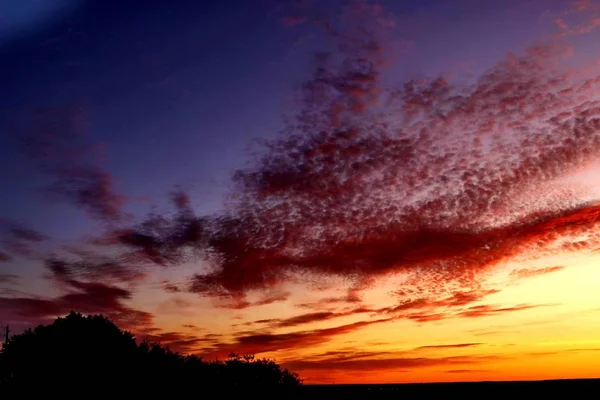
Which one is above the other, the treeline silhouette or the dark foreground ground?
the treeline silhouette

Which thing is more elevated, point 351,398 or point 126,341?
point 126,341

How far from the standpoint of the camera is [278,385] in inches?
2650

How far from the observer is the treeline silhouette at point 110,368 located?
176 ft

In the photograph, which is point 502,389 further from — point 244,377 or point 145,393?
point 145,393

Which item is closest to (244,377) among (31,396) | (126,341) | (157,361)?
(157,361)

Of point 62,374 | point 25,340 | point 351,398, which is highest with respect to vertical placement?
point 25,340

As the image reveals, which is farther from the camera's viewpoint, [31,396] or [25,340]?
[25,340]

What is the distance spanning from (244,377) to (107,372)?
17997 millimetres

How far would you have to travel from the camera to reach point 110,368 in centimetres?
5606

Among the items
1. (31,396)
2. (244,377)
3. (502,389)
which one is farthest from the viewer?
(244,377)

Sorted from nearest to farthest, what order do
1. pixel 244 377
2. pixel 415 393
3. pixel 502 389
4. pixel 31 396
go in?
pixel 31 396 → pixel 502 389 → pixel 415 393 → pixel 244 377

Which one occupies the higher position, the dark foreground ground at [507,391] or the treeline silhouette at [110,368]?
the treeline silhouette at [110,368]

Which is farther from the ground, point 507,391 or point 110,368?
point 110,368

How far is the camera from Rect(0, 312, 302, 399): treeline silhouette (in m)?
53.7
